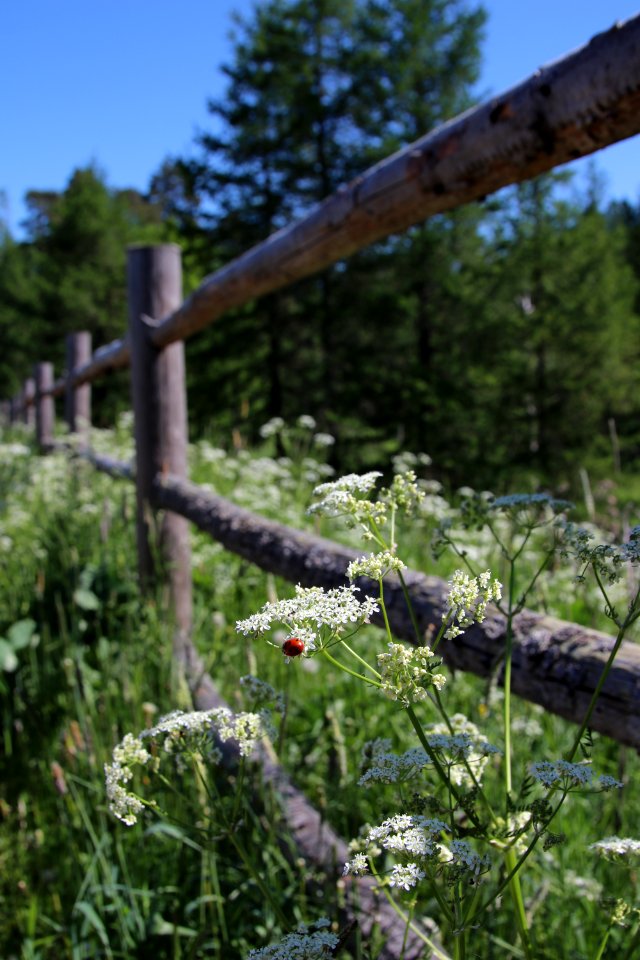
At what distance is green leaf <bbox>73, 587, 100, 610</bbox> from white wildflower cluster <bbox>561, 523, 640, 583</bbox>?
7.50ft

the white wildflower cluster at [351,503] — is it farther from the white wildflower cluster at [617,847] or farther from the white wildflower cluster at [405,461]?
the white wildflower cluster at [405,461]

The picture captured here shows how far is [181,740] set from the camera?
106 centimetres

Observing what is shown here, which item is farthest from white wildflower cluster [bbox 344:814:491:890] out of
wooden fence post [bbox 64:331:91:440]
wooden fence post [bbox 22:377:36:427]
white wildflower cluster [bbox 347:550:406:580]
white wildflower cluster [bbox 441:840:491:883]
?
wooden fence post [bbox 22:377:36:427]

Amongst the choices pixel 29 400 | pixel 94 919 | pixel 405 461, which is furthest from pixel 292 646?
pixel 29 400

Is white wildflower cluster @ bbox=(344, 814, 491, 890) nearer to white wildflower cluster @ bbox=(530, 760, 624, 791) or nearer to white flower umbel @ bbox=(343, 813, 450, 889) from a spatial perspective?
white flower umbel @ bbox=(343, 813, 450, 889)

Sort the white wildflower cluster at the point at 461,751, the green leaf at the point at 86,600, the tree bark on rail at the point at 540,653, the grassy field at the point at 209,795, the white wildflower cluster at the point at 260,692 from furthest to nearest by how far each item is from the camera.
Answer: the green leaf at the point at 86,600 → the grassy field at the point at 209,795 → the tree bark on rail at the point at 540,653 → the white wildflower cluster at the point at 260,692 → the white wildflower cluster at the point at 461,751

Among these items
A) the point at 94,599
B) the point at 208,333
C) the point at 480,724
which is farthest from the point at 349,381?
the point at 480,724

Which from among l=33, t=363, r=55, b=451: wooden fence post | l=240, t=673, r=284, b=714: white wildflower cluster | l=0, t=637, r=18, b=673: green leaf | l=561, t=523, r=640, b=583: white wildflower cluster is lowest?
l=0, t=637, r=18, b=673: green leaf

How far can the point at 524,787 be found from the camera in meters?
0.93

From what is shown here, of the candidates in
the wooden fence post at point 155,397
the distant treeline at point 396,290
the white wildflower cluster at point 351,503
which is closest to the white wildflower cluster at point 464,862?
the white wildflower cluster at point 351,503

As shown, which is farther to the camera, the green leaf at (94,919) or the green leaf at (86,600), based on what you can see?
the green leaf at (86,600)

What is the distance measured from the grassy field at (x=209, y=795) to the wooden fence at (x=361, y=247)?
0.39ft

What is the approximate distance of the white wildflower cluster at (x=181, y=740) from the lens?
974 mm

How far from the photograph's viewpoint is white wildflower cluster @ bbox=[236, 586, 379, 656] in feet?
2.59
